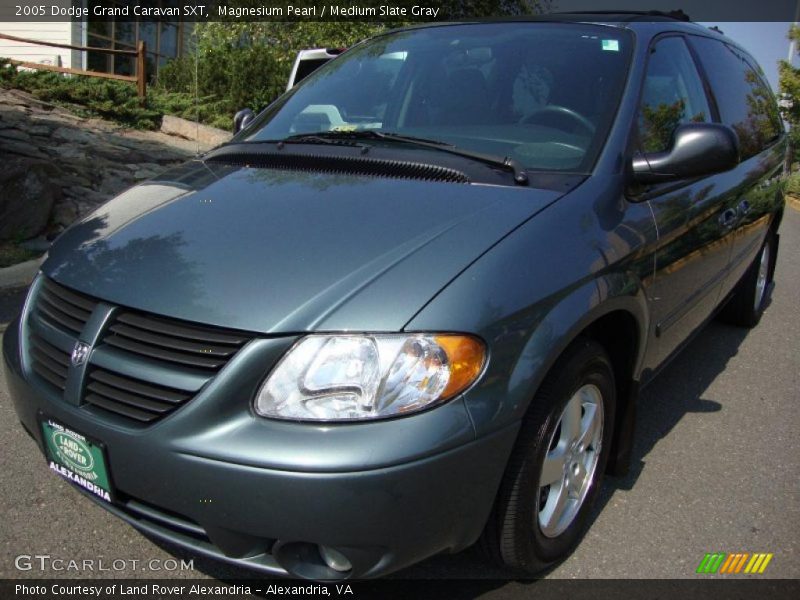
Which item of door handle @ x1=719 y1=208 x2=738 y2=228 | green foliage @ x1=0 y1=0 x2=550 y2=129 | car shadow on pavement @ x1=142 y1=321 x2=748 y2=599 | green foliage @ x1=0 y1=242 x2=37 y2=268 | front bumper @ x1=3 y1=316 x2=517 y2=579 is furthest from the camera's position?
green foliage @ x1=0 y1=0 x2=550 y2=129

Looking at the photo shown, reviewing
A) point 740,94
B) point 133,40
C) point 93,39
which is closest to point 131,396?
point 740,94

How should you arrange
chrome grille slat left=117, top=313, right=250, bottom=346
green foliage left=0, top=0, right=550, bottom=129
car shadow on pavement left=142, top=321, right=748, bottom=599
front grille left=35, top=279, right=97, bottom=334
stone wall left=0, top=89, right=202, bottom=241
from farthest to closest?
green foliage left=0, top=0, right=550, bottom=129 → stone wall left=0, top=89, right=202, bottom=241 → car shadow on pavement left=142, top=321, right=748, bottom=599 → front grille left=35, top=279, right=97, bottom=334 → chrome grille slat left=117, top=313, right=250, bottom=346

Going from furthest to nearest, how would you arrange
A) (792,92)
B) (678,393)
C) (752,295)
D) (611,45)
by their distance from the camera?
(792,92) < (752,295) < (678,393) < (611,45)

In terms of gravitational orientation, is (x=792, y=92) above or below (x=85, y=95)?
above

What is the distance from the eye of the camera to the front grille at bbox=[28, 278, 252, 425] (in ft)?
6.13

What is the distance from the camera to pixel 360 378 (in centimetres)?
182

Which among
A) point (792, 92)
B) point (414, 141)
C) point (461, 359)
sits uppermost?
point (792, 92)

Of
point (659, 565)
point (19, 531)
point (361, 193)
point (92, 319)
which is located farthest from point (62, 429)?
point (659, 565)

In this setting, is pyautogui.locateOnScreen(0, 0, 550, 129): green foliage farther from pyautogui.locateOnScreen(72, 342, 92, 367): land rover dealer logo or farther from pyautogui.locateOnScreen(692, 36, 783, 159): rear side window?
pyautogui.locateOnScreen(72, 342, 92, 367): land rover dealer logo

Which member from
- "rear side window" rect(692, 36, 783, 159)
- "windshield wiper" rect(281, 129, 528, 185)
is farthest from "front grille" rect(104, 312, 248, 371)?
"rear side window" rect(692, 36, 783, 159)

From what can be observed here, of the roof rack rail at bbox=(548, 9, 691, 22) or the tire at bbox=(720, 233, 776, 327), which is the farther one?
the tire at bbox=(720, 233, 776, 327)

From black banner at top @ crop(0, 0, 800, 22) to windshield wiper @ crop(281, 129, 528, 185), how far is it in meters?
6.07

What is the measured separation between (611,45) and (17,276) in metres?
4.28

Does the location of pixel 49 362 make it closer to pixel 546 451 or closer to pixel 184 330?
pixel 184 330
